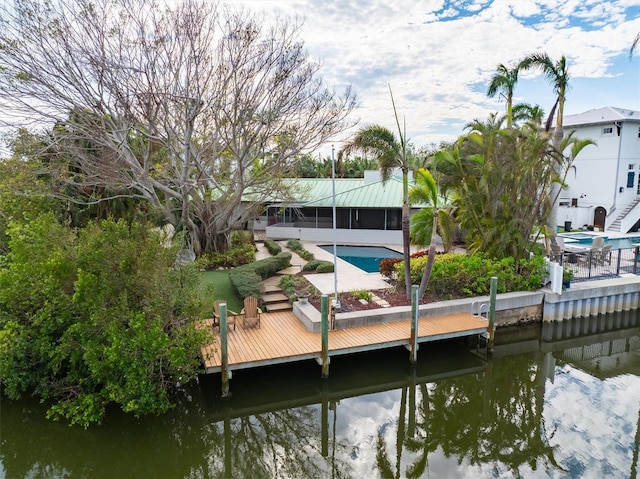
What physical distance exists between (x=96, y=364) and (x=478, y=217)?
40.4ft

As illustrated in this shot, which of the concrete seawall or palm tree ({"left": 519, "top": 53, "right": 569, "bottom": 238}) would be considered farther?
palm tree ({"left": 519, "top": 53, "right": 569, "bottom": 238})

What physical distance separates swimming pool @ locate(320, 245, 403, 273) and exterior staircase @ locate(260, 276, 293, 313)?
5.20m

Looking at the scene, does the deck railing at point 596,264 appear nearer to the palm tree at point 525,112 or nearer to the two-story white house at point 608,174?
the palm tree at point 525,112

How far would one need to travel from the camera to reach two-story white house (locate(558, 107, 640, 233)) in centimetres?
2600

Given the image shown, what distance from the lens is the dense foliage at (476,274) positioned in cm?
1294

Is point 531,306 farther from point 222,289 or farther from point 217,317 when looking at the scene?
point 222,289

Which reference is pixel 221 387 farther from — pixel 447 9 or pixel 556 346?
pixel 447 9

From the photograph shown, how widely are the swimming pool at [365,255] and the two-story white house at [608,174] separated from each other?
1401 cm

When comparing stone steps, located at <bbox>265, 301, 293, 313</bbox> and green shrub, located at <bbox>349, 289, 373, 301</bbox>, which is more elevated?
green shrub, located at <bbox>349, 289, 373, 301</bbox>

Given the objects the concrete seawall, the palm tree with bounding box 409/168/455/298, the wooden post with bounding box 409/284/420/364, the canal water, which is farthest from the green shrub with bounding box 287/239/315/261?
the wooden post with bounding box 409/284/420/364

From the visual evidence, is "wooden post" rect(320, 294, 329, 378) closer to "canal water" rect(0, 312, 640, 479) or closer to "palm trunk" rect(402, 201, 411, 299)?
"canal water" rect(0, 312, 640, 479)

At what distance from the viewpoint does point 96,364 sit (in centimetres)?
733

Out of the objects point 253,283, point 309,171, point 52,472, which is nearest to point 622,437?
point 253,283

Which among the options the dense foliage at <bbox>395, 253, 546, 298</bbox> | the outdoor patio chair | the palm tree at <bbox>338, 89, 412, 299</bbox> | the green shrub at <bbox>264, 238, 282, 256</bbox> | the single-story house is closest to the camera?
the outdoor patio chair
